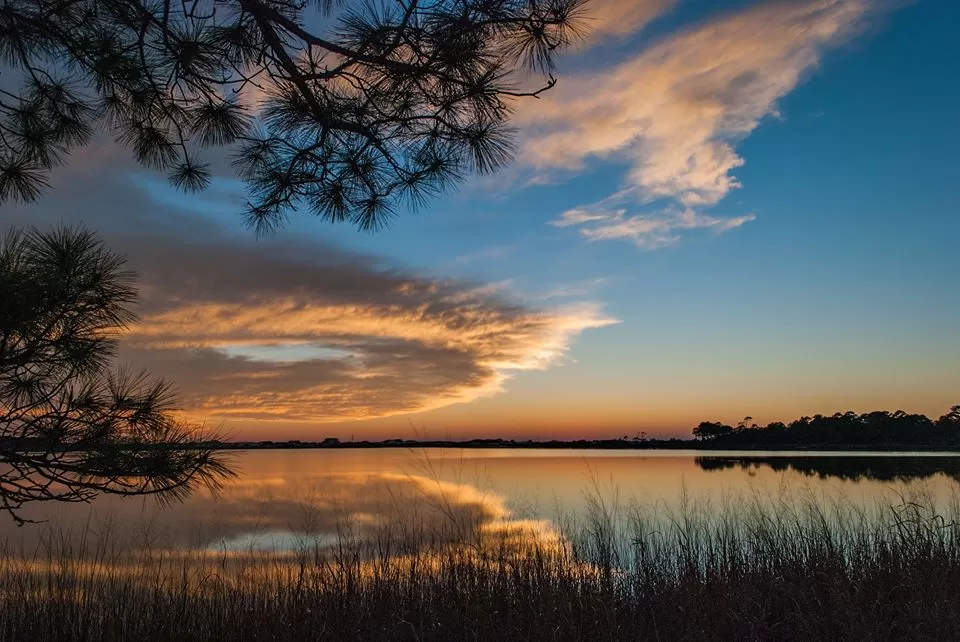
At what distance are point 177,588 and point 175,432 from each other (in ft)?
11.6

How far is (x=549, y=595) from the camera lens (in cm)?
459

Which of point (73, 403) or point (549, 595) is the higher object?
point (73, 403)

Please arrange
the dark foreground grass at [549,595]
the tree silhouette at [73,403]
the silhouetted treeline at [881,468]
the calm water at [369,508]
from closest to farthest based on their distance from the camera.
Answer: the tree silhouette at [73,403] < the dark foreground grass at [549,595] < the calm water at [369,508] < the silhouetted treeline at [881,468]

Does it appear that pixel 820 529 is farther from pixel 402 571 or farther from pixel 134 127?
pixel 134 127

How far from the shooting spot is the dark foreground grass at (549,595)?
424 centimetres

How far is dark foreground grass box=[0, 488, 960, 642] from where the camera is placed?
13.9 feet

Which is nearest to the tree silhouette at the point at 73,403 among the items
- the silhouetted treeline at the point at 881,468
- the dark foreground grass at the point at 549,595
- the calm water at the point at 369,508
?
the calm water at the point at 369,508

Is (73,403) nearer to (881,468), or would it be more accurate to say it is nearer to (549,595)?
(549,595)

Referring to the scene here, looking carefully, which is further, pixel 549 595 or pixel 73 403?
pixel 549 595

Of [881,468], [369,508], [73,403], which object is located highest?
[73,403]

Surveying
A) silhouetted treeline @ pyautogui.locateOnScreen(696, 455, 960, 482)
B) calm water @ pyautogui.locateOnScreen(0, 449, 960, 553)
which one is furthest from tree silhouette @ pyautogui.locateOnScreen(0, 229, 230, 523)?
silhouetted treeline @ pyautogui.locateOnScreen(696, 455, 960, 482)

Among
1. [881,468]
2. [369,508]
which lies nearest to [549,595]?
[369,508]

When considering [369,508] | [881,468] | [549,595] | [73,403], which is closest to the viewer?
[73,403]

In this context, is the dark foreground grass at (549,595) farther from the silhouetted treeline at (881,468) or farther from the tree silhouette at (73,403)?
the silhouetted treeline at (881,468)
